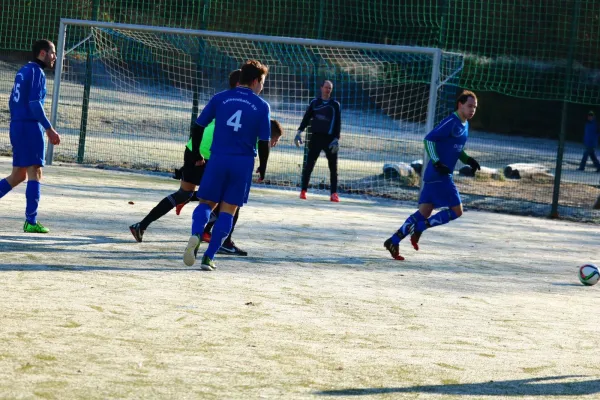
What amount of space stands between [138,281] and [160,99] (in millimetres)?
11535

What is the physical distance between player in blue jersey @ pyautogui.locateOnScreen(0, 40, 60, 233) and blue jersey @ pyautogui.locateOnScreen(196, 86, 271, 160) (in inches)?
72.4

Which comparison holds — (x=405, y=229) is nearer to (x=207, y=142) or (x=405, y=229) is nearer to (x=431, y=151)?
(x=431, y=151)

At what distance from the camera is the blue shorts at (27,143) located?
9.21 meters

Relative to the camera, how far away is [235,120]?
7.94m

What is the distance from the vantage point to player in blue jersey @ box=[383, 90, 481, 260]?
9852 mm

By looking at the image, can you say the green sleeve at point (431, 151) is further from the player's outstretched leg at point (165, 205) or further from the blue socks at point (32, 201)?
the blue socks at point (32, 201)

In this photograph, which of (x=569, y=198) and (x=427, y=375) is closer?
(x=427, y=375)

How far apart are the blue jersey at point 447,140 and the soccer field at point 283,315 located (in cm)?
88

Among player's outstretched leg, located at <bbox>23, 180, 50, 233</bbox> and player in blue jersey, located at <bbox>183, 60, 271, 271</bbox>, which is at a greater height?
player in blue jersey, located at <bbox>183, 60, 271, 271</bbox>

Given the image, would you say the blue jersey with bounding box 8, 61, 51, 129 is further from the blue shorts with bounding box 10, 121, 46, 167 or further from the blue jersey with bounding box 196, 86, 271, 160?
the blue jersey with bounding box 196, 86, 271, 160

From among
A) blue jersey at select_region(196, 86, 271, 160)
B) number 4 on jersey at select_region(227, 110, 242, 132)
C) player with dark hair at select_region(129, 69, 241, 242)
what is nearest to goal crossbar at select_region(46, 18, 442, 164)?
player with dark hair at select_region(129, 69, 241, 242)

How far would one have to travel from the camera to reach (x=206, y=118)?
802cm

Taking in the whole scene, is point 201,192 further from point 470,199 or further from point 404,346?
point 470,199

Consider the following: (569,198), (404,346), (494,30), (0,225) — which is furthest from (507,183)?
(404,346)
